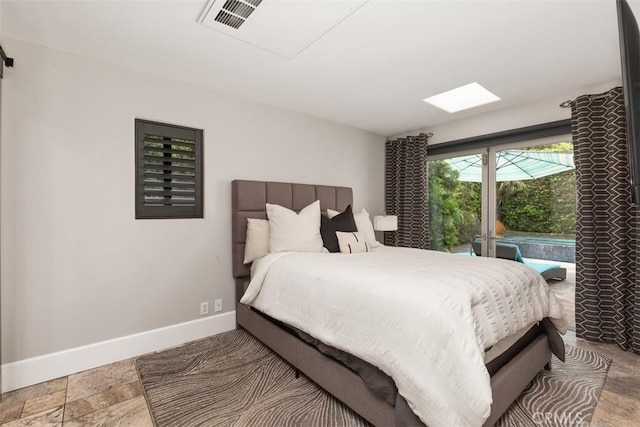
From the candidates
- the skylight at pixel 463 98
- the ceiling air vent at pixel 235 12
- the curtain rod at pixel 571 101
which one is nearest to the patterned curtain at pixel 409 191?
the skylight at pixel 463 98

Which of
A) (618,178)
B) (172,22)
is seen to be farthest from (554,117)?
(172,22)

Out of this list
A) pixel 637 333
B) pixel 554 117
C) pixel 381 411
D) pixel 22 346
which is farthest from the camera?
pixel 554 117

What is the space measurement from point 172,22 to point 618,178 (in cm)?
377

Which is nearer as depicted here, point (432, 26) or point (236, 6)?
point (236, 6)

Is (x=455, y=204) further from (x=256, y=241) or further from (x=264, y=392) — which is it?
(x=264, y=392)

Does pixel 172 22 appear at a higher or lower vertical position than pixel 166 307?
higher

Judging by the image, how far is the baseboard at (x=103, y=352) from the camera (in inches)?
79.2

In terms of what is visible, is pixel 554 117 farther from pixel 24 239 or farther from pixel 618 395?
pixel 24 239

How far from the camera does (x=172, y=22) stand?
188 centimetres

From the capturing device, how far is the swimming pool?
3.12m

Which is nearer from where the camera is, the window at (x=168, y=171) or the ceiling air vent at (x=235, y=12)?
the ceiling air vent at (x=235, y=12)

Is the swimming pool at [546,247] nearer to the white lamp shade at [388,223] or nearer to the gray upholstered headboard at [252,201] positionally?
the white lamp shade at [388,223]

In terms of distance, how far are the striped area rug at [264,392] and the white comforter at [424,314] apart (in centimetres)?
40

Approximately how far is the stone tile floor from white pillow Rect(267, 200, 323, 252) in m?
1.46
